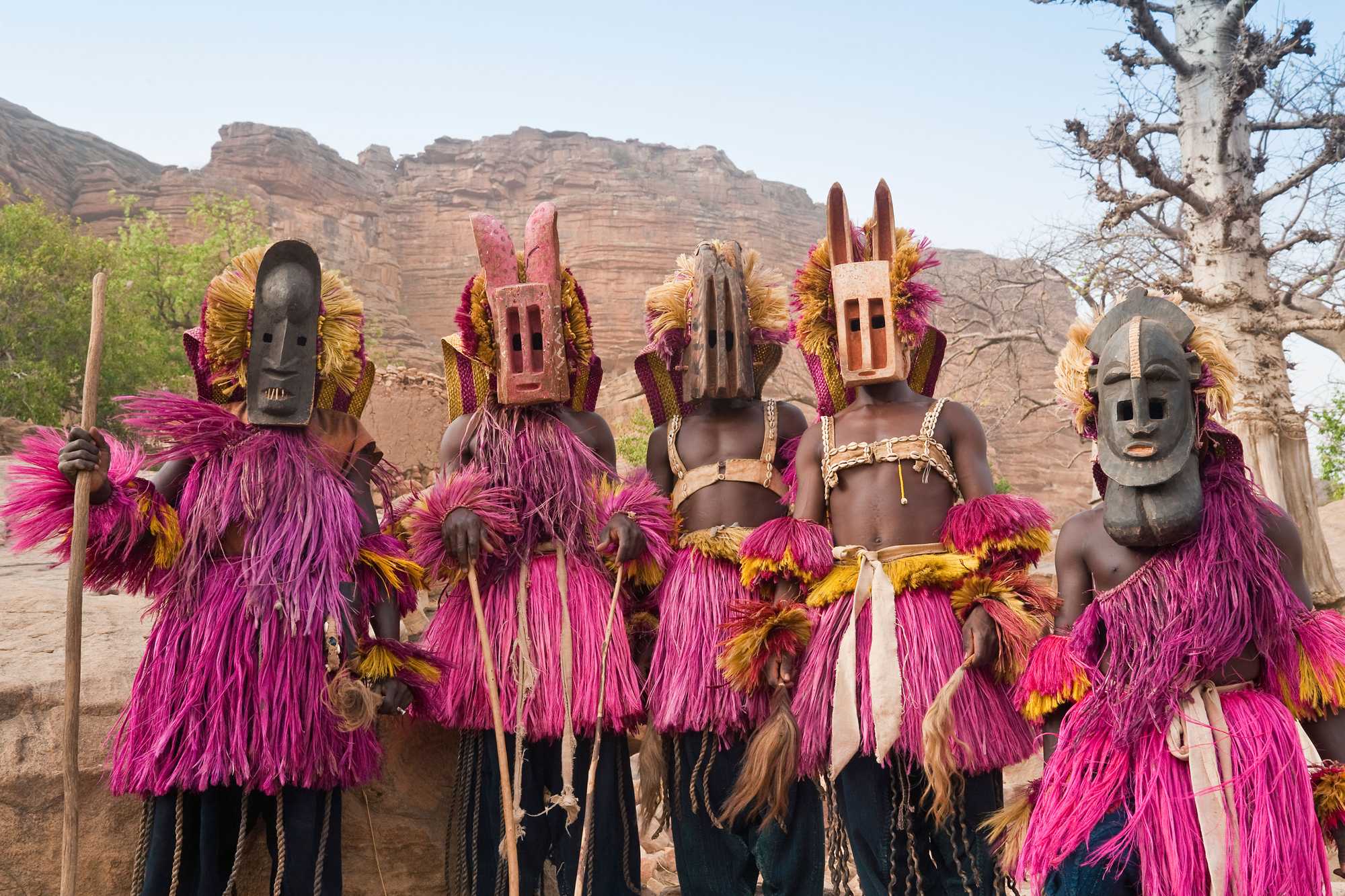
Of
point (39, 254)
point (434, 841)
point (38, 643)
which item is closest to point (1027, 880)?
point (434, 841)

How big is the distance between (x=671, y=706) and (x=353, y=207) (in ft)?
144

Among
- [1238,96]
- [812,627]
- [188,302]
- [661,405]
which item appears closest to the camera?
[812,627]

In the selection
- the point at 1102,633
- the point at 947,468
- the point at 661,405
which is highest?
the point at 661,405

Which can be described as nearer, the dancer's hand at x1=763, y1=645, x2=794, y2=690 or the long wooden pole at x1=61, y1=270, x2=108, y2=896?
the long wooden pole at x1=61, y1=270, x2=108, y2=896

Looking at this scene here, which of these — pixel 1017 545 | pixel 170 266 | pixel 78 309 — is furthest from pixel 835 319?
pixel 170 266

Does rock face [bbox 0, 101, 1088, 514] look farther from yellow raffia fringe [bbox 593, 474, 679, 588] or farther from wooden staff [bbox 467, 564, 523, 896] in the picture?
wooden staff [bbox 467, 564, 523, 896]

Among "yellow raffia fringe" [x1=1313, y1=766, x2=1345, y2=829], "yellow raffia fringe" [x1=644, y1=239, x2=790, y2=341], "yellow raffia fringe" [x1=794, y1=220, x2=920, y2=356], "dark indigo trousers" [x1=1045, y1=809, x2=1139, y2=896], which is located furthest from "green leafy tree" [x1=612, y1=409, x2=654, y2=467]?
"yellow raffia fringe" [x1=1313, y1=766, x2=1345, y2=829]

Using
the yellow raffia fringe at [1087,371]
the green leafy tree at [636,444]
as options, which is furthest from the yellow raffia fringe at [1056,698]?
the green leafy tree at [636,444]

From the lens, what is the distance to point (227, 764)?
9.11 feet

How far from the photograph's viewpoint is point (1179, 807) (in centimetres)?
228

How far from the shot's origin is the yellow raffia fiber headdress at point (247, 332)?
3.10 metres

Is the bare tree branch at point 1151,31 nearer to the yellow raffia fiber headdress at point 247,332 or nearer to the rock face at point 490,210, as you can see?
the yellow raffia fiber headdress at point 247,332

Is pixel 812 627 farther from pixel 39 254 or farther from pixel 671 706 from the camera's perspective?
pixel 39 254

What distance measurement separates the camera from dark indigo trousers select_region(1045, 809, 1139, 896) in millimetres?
2303
